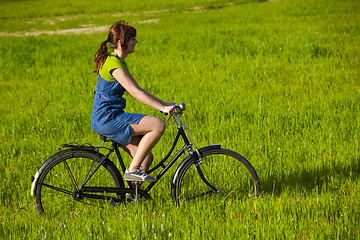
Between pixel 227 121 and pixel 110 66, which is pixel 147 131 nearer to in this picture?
pixel 110 66

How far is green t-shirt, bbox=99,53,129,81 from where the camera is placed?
14.4 ft

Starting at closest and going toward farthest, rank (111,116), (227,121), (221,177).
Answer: (111,116), (221,177), (227,121)

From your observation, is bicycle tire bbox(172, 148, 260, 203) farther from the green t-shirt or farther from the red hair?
the red hair

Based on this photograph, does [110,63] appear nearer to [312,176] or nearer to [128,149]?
[128,149]

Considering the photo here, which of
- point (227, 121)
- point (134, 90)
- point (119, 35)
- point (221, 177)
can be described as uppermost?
point (119, 35)

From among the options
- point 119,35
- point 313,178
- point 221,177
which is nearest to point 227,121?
point 313,178

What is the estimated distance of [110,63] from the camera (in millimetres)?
4422

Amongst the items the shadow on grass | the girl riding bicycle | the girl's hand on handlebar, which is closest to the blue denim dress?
the girl riding bicycle

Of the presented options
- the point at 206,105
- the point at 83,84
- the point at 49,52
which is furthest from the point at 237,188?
the point at 49,52

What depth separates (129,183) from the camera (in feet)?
15.7

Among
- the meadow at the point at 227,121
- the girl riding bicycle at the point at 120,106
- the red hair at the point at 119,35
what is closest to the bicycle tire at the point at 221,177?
the meadow at the point at 227,121

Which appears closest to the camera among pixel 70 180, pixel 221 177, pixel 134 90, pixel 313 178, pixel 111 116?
pixel 134 90

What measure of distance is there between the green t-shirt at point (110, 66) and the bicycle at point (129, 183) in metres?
0.70

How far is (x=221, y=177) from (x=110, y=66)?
71.1 inches
